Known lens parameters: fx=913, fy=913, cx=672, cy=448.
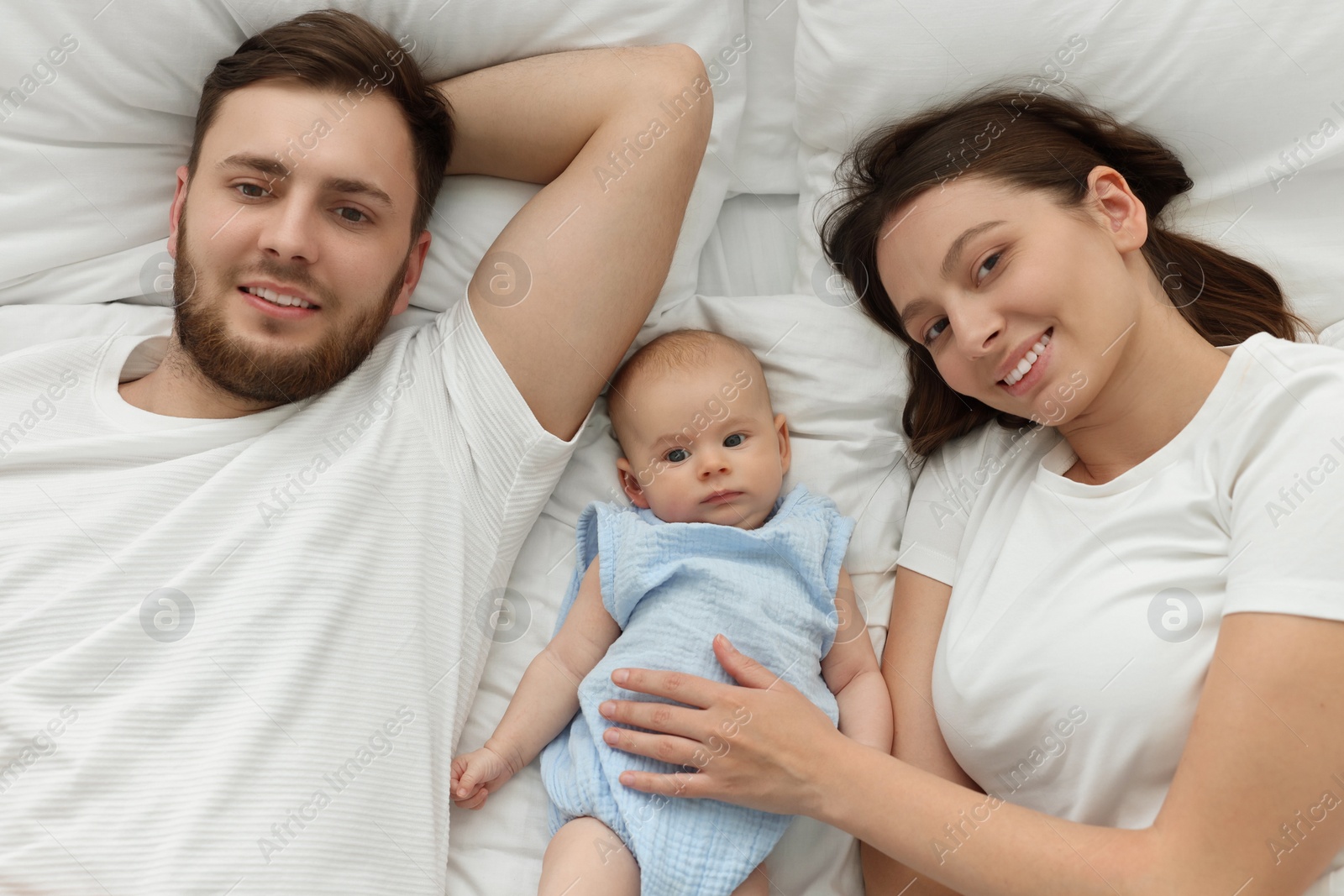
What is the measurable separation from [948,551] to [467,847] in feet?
3.37

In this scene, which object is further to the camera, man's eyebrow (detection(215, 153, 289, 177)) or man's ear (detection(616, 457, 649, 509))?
man's ear (detection(616, 457, 649, 509))

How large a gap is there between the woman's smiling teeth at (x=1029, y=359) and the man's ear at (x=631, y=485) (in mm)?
731

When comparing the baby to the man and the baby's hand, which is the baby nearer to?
the baby's hand

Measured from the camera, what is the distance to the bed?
1.72 meters

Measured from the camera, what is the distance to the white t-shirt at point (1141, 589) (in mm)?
1244

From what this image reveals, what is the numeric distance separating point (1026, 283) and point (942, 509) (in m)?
0.51

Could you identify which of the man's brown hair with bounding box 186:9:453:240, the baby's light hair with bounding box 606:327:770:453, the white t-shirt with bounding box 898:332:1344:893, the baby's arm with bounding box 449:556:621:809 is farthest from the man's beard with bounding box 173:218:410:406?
the white t-shirt with bounding box 898:332:1344:893

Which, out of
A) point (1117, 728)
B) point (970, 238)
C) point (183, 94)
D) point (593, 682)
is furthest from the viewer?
Answer: point (183, 94)

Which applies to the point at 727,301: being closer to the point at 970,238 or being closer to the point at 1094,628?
the point at 970,238

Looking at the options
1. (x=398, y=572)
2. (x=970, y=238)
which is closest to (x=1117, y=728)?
(x=970, y=238)

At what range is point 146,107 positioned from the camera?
1.89 m

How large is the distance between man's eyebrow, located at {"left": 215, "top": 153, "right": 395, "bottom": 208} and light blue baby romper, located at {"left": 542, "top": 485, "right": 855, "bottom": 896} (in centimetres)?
75

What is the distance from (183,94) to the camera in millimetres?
1893

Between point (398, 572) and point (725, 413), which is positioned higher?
Answer: point (725, 413)
